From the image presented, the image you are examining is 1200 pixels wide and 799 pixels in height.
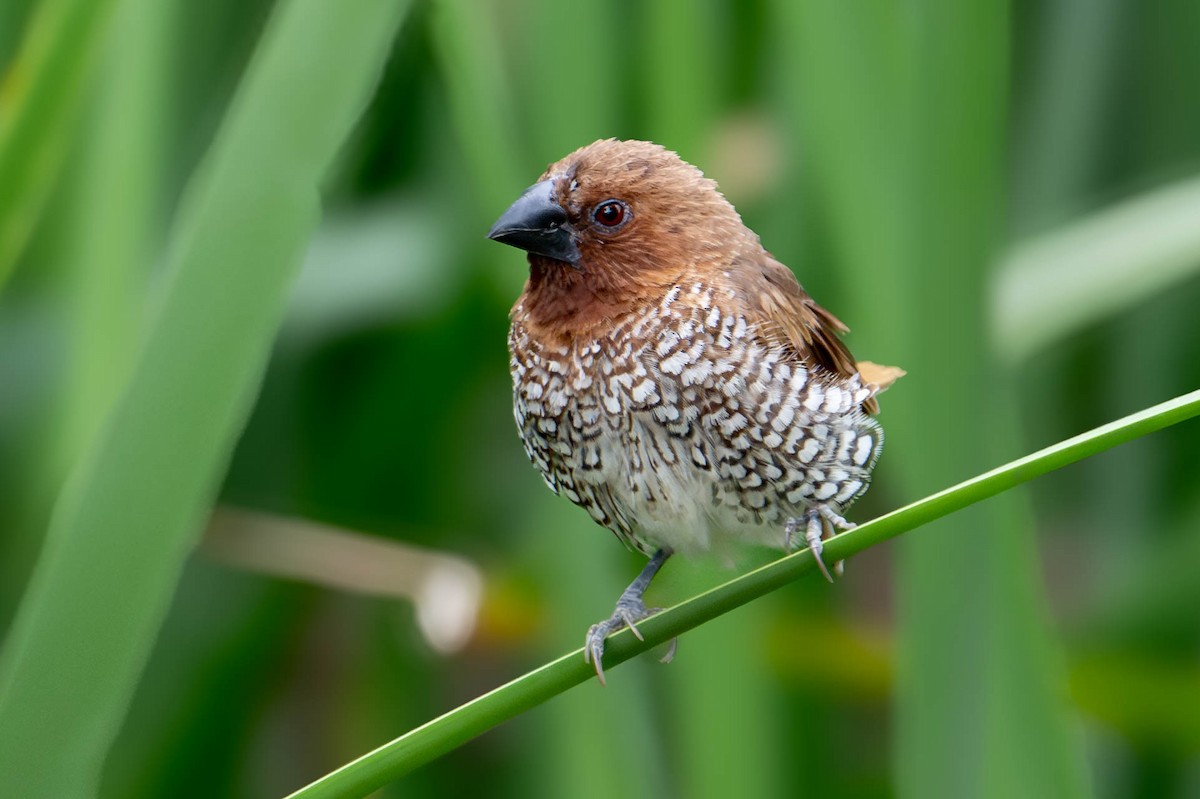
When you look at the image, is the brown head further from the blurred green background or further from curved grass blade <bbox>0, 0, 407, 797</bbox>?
curved grass blade <bbox>0, 0, 407, 797</bbox>

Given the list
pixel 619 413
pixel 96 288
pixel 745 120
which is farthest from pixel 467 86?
pixel 745 120

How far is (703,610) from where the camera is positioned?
953 mm

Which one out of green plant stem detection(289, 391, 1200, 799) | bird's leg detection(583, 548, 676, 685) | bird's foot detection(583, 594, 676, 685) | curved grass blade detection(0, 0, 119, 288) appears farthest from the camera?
curved grass blade detection(0, 0, 119, 288)

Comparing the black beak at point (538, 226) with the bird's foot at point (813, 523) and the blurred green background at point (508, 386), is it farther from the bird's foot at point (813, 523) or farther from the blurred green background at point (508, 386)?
the bird's foot at point (813, 523)

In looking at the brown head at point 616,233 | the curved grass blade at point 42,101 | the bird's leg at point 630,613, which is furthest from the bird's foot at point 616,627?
the curved grass blade at point 42,101

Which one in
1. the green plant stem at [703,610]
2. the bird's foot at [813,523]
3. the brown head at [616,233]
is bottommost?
the bird's foot at [813,523]

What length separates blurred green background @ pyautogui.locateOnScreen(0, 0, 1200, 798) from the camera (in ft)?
4.72

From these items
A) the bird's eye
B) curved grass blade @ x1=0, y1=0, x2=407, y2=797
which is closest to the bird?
the bird's eye

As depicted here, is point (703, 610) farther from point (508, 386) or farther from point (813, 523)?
point (508, 386)

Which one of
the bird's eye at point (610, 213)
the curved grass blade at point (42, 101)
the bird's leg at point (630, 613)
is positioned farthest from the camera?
the bird's eye at point (610, 213)

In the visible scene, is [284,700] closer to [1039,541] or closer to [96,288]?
[96,288]

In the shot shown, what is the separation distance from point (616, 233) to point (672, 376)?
16cm

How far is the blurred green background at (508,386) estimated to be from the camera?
1.44m

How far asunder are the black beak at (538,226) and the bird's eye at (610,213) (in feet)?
0.12
